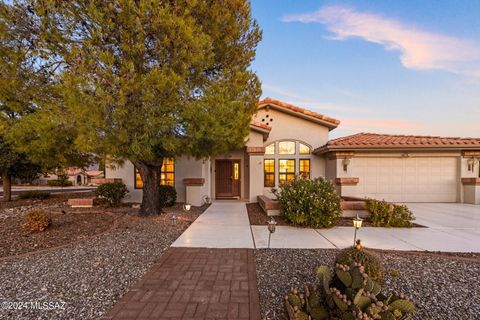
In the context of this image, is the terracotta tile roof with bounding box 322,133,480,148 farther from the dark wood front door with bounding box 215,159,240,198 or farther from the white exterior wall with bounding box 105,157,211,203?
the white exterior wall with bounding box 105,157,211,203

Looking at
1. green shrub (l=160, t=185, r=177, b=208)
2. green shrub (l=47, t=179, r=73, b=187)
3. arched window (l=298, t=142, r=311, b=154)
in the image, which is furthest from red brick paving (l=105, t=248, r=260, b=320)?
green shrub (l=47, t=179, r=73, b=187)

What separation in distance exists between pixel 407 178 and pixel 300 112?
19.9 feet

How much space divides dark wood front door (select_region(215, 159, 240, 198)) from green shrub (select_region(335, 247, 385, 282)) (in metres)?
9.76

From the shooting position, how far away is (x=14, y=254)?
423cm

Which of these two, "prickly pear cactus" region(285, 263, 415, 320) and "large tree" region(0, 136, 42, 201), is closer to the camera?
"prickly pear cactus" region(285, 263, 415, 320)

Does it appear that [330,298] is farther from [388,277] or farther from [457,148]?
[457,148]

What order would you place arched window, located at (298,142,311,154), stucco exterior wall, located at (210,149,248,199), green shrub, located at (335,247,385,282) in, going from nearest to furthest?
green shrub, located at (335,247,385,282) → arched window, located at (298,142,311,154) → stucco exterior wall, located at (210,149,248,199)

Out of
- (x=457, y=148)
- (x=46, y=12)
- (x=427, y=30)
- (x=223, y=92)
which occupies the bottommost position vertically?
(x=457, y=148)

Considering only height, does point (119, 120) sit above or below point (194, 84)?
below

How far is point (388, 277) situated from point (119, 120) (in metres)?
5.77

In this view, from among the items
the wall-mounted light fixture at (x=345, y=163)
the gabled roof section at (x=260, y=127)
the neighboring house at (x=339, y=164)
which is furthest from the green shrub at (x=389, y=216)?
the gabled roof section at (x=260, y=127)

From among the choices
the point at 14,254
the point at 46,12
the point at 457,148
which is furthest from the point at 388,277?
the point at 457,148

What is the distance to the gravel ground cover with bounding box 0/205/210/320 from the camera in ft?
8.63

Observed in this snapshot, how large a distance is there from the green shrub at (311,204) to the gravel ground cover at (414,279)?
6.44 ft
